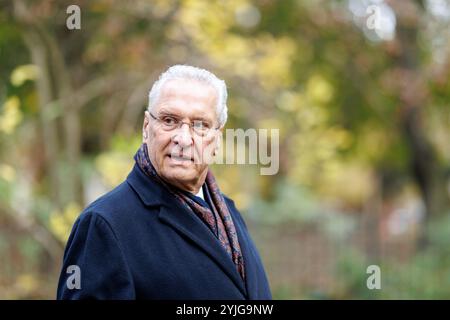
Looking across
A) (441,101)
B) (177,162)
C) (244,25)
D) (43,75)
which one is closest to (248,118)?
A: (244,25)

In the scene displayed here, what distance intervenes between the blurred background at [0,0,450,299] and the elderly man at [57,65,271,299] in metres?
2.16

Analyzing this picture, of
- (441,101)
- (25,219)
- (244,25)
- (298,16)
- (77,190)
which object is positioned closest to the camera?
(25,219)

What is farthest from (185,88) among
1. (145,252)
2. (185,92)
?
(145,252)

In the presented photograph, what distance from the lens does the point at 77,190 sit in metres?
7.32

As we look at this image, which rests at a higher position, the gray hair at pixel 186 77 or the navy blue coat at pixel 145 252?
the gray hair at pixel 186 77

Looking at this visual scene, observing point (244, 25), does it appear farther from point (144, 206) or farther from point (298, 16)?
point (144, 206)

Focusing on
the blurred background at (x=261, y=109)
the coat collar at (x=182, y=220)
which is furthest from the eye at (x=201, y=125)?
the blurred background at (x=261, y=109)

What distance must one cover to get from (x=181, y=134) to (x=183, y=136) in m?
0.01

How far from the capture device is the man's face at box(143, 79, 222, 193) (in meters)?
2.42

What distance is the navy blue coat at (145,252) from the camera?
2.17 meters

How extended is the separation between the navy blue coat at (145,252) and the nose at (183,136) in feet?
0.55

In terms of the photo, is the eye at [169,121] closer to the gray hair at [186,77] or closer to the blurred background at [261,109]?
the gray hair at [186,77]

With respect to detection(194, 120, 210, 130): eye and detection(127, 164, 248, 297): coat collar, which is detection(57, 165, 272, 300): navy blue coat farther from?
detection(194, 120, 210, 130): eye
